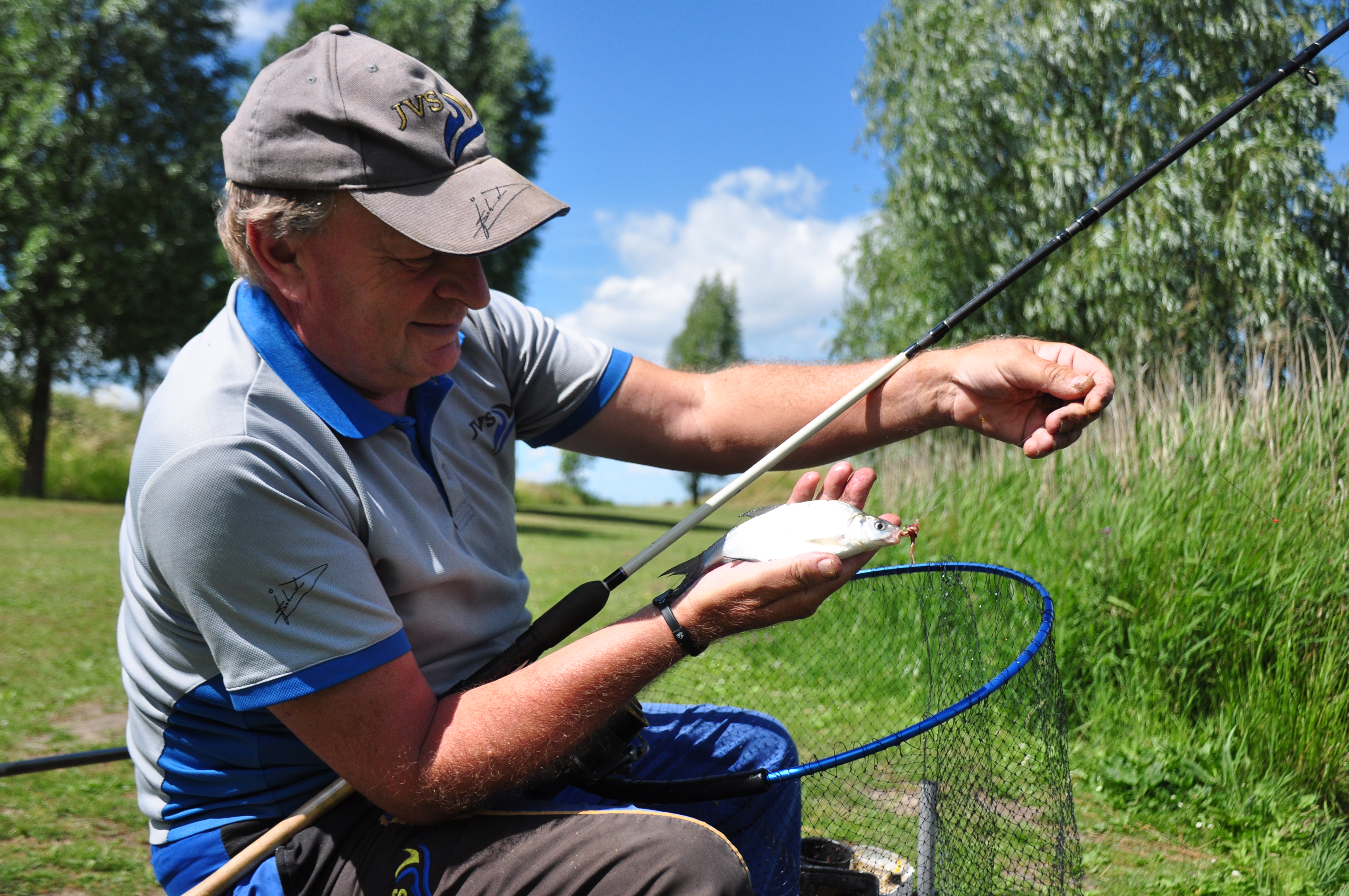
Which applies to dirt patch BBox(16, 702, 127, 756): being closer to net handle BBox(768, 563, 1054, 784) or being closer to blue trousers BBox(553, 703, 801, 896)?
blue trousers BBox(553, 703, 801, 896)

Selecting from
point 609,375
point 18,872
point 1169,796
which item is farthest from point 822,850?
point 18,872

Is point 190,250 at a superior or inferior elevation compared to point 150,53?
inferior

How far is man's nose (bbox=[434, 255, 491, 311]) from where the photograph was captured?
5.70 feet

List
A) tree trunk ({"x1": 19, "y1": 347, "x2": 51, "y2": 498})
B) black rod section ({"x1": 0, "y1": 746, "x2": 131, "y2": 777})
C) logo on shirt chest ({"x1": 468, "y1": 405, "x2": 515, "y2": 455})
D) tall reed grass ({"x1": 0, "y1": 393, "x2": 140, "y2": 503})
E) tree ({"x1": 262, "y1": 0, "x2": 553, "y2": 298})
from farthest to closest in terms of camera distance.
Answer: tree ({"x1": 262, "y1": 0, "x2": 553, "y2": 298}) < tall reed grass ({"x1": 0, "y1": 393, "x2": 140, "y2": 503}) < tree trunk ({"x1": 19, "y1": 347, "x2": 51, "y2": 498}) < black rod section ({"x1": 0, "y1": 746, "x2": 131, "y2": 777}) < logo on shirt chest ({"x1": 468, "y1": 405, "x2": 515, "y2": 455})

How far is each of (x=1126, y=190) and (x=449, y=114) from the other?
1.51 meters

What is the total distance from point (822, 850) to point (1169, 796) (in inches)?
79.1

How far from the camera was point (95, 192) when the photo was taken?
17969 millimetres

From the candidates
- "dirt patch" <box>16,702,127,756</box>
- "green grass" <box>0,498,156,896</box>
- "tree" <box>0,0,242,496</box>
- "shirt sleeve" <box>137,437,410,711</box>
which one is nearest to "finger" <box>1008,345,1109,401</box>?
"shirt sleeve" <box>137,437,410,711</box>

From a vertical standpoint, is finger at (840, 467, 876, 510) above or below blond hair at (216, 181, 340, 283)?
below

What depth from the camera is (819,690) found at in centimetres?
307

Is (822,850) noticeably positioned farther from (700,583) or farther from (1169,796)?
(1169,796)

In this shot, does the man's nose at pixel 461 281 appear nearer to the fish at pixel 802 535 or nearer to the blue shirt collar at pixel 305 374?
the blue shirt collar at pixel 305 374

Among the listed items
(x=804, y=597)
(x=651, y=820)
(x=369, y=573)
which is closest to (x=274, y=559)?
(x=369, y=573)

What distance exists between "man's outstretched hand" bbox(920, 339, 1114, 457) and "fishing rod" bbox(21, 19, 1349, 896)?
103mm
